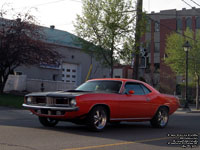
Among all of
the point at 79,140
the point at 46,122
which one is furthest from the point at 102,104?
the point at 46,122

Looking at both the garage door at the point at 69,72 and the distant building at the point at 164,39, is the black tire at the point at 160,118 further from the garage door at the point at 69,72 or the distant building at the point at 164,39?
the distant building at the point at 164,39

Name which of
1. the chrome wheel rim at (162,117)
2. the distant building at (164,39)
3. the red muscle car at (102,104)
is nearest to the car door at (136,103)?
the red muscle car at (102,104)

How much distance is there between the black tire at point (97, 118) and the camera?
30.7ft

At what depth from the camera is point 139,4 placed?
2148 centimetres

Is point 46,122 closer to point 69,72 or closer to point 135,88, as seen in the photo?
point 135,88

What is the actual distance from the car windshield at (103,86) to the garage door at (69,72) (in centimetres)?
2787

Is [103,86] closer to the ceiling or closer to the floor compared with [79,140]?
closer to the ceiling

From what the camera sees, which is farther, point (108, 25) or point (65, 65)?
point (65, 65)

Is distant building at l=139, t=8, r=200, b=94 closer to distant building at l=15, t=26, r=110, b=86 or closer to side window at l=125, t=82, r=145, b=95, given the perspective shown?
distant building at l=15, t=26, r=110, b=86

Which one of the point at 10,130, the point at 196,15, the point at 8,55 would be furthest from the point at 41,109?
the point at 196,15

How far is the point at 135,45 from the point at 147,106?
10815 millimetres

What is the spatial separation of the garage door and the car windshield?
27.9 metres

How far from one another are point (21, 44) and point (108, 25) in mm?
6402

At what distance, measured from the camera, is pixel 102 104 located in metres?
9.68
